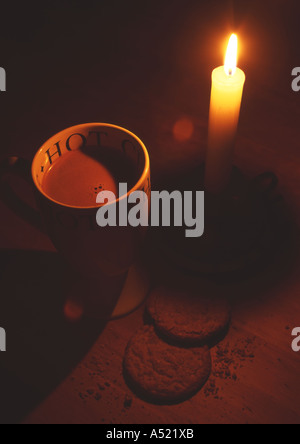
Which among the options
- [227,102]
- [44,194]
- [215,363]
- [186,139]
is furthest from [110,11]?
[215,363]

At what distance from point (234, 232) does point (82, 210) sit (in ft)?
0.91

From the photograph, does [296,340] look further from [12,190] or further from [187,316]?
[12,190]

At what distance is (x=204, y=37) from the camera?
38.4 inches

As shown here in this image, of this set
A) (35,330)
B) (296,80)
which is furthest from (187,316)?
(296,80)

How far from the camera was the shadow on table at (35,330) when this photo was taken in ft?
1.82

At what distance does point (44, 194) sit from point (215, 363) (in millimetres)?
315

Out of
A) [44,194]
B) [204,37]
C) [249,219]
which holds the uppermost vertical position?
[204,37]

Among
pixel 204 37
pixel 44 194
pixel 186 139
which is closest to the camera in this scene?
pixel 44 194

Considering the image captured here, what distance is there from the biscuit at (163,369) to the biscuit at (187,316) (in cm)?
2

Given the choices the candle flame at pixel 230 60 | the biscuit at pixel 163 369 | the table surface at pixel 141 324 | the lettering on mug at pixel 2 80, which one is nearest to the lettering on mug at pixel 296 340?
the table surface at pixel 141 324

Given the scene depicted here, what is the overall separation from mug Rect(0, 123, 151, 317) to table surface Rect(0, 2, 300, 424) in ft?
0.39

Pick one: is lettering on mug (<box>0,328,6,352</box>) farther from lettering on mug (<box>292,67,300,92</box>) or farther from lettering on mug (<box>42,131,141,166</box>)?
lettering on mug (<box>292,67,300,92</box>)

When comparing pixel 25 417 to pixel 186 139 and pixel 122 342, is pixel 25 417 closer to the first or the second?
pixel 122 342

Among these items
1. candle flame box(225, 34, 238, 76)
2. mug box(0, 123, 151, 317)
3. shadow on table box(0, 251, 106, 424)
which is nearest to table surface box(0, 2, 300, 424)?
shadow on table box(0, 251, 106, 424)
